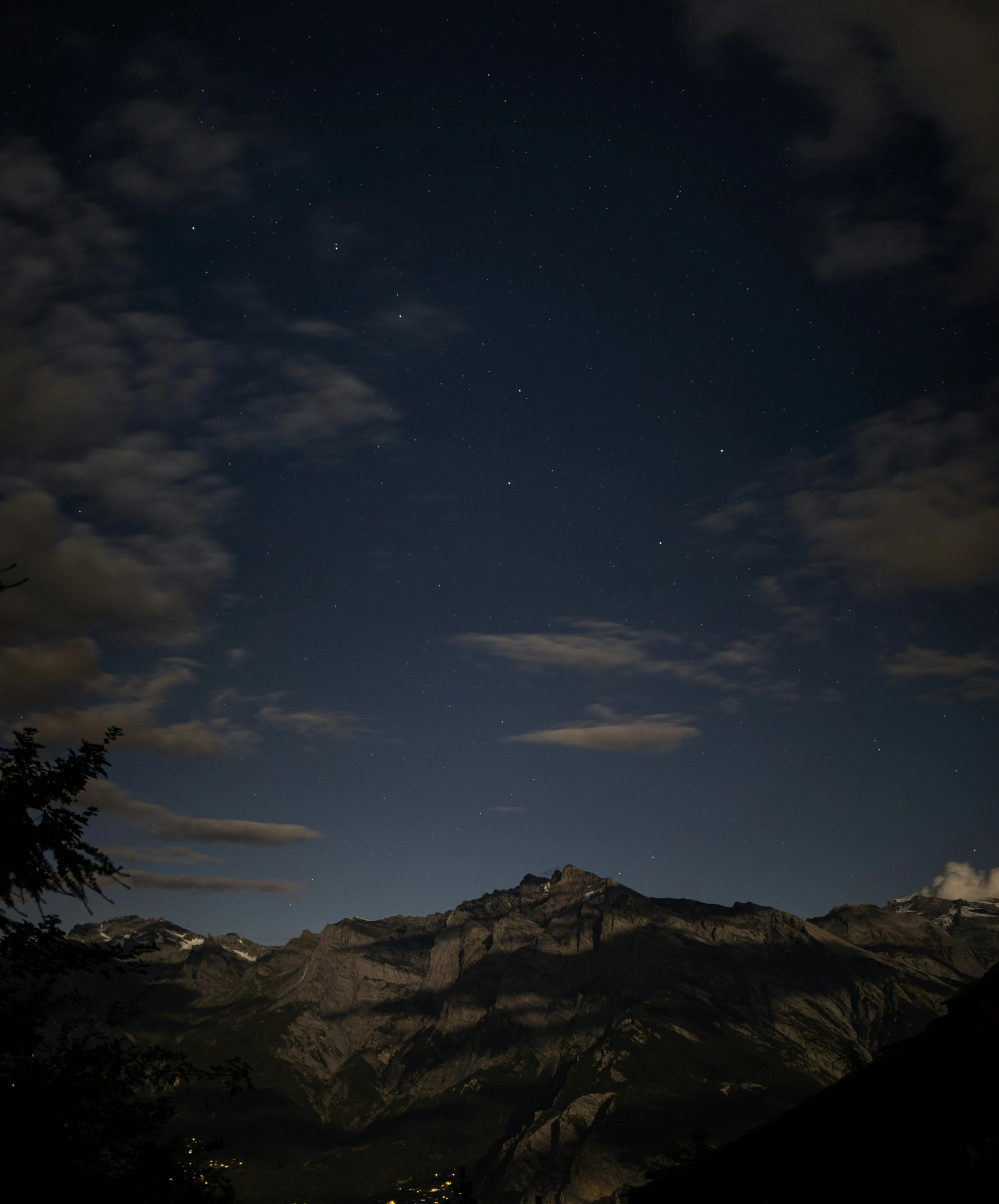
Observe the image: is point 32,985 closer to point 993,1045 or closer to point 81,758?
point 81,758

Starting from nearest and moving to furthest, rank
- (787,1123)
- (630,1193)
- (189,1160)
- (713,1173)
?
(787,1123) < (713,1173) < (630,1193) < (189,1160)

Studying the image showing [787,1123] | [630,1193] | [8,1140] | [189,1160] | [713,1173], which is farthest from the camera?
[189,1160]

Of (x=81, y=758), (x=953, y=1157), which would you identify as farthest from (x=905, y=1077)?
(x=81, y=758)

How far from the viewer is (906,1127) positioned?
11.7 metres

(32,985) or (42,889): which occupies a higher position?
(42,889)

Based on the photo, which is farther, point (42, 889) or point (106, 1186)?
point (106, 1186)

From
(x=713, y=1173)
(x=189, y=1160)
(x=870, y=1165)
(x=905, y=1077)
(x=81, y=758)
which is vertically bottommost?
(x=189, y=1160)

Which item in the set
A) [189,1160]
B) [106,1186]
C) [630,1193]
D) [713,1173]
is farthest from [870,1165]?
[189,1160]

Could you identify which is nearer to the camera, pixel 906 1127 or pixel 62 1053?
pixel 906 1127

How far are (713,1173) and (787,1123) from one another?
2.31 meters

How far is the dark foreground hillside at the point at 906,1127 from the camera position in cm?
1084

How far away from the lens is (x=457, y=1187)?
72.9 ft

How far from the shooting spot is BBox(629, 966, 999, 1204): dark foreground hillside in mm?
10836

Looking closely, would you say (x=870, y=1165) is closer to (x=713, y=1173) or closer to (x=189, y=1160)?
(x=713, y=1173)
